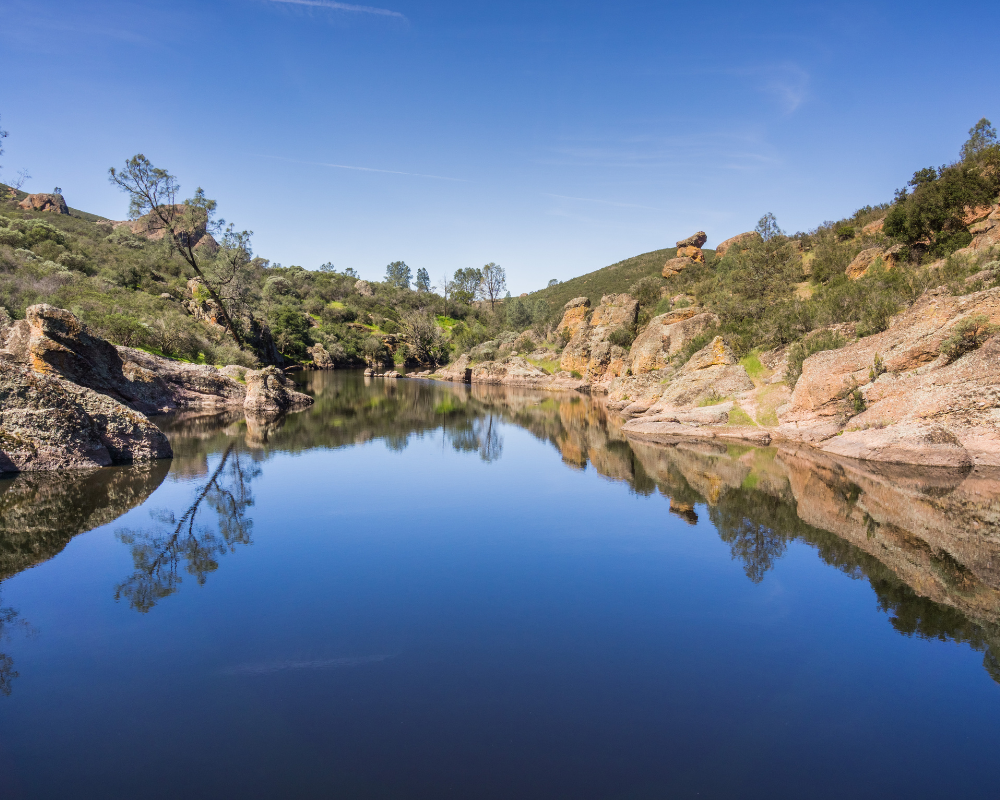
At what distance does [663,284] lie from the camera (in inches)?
2549

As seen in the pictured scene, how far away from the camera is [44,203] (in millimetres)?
101750

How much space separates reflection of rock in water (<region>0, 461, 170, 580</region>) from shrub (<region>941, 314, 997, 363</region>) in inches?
1116

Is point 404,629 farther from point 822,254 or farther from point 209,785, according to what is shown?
point 822,254

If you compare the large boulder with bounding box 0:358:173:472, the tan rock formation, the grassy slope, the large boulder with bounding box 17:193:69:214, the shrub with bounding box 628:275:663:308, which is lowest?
the large boulder with bounding box 0:358:173:472

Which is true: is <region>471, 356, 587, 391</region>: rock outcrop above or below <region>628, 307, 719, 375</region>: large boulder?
below

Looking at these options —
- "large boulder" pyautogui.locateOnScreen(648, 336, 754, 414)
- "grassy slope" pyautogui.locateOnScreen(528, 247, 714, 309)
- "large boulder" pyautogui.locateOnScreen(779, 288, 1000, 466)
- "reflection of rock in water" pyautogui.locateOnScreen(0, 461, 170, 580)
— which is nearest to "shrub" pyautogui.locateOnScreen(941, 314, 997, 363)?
"large boulder" pyautogui.locateOnScreen(779, 288, 1000, 466)

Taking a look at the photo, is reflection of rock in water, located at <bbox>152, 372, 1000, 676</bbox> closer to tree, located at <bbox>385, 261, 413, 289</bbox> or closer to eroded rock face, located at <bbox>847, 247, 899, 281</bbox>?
eroded rock face, located at <bbox>847, 247, 899, 281</bbox>

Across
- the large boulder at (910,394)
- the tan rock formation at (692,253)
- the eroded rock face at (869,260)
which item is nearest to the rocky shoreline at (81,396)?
the large boulder at (910,394)

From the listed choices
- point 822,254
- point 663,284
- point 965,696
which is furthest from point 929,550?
point 663,284

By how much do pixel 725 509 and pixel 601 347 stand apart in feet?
135

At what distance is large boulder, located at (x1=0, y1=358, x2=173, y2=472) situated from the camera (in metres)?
15.7

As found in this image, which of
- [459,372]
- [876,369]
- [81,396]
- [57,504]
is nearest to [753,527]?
[876,369]

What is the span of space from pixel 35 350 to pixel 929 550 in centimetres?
2992

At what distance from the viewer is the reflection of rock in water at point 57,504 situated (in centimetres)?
1109
